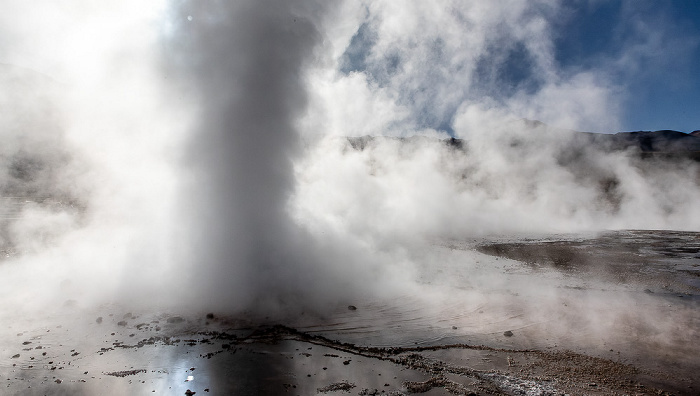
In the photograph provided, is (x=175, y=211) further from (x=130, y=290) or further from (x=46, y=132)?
(x=46, y=132)

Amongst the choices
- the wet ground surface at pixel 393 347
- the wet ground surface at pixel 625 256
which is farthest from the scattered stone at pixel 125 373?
the wet ground surface at pixel 625 256

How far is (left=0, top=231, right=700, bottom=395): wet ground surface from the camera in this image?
4.91 metres

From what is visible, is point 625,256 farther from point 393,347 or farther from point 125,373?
point 125,373

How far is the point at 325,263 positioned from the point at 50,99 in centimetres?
1598

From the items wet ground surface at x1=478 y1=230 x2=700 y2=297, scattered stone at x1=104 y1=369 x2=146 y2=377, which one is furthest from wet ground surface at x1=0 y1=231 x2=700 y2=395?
wet ground surface at x1=478 y1=230 x2=700 y2=297

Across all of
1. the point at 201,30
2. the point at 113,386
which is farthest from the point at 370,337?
the point at 201,30

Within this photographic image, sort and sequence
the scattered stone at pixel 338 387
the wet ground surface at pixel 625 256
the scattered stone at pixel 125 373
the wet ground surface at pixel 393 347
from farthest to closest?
the wet ground surface at pixel 625 256 < the scattered stone at pixel 125 373 < the wet ground surface at pixel 393 347 < the scattered stone at pixel 338 387

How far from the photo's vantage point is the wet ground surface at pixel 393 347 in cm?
491

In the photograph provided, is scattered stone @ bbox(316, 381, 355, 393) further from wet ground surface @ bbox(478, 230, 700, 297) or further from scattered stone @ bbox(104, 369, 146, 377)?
wet ground surface @ bbox(478, 230, 700, 297)

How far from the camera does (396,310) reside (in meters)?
7.69

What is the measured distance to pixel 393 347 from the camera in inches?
236

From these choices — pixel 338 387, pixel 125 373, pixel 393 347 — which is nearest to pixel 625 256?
pixel 393 347

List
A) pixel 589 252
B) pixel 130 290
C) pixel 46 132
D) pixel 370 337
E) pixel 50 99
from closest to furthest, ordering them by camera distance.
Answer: pixel 370 337 < pixel 130 290 < pixel 589 252 < pixel 50 99 < pixel 46 132

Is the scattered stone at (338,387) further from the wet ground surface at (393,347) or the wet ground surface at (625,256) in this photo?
the wet ground surface at (625,256)
